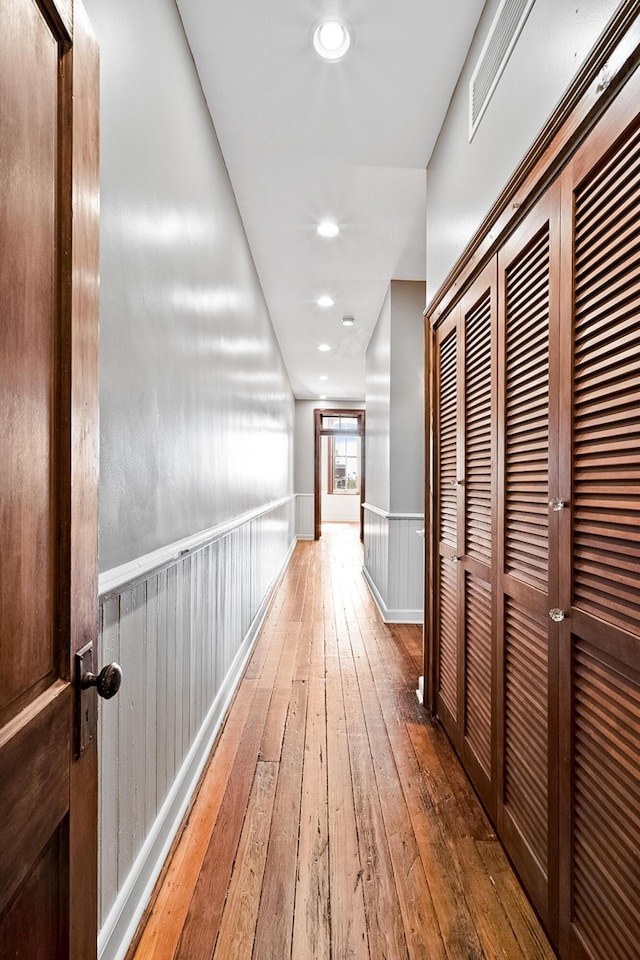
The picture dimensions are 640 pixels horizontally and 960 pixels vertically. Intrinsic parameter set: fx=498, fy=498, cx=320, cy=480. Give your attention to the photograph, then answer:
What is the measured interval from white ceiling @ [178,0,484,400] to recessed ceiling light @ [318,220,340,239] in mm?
48

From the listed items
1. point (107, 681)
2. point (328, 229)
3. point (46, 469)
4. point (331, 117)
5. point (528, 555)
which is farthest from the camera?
point (328, 229)

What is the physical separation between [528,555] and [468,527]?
522 millimetres

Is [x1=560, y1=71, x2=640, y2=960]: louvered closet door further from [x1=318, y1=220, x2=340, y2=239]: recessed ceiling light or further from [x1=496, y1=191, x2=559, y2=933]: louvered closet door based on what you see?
[x1=318, y1=220, x2=340, y2=239]: recessed ceiling light

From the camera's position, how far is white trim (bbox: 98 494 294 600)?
43.1 inches

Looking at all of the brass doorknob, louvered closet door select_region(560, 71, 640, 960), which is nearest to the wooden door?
the brass doorknob

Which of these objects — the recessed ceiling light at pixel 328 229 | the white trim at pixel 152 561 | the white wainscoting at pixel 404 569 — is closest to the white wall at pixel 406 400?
the white wainscoting at pixel 404 569

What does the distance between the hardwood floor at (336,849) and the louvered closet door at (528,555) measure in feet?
0.53

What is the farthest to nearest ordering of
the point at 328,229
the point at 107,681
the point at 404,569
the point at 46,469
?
the point at 404,569
the point at 328,229
the point at 107,681
the point at 46,469

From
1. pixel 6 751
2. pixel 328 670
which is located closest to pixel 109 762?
pixel 6 751

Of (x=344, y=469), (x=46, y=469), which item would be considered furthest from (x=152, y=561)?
(x=344, y=469)

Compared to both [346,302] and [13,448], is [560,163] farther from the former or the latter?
[346,302]

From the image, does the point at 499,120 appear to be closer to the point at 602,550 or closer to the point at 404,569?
the point at 602,550

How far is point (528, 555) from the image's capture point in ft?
4.36

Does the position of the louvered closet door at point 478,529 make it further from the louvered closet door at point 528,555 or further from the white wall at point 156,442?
the white wall at point 156,442
